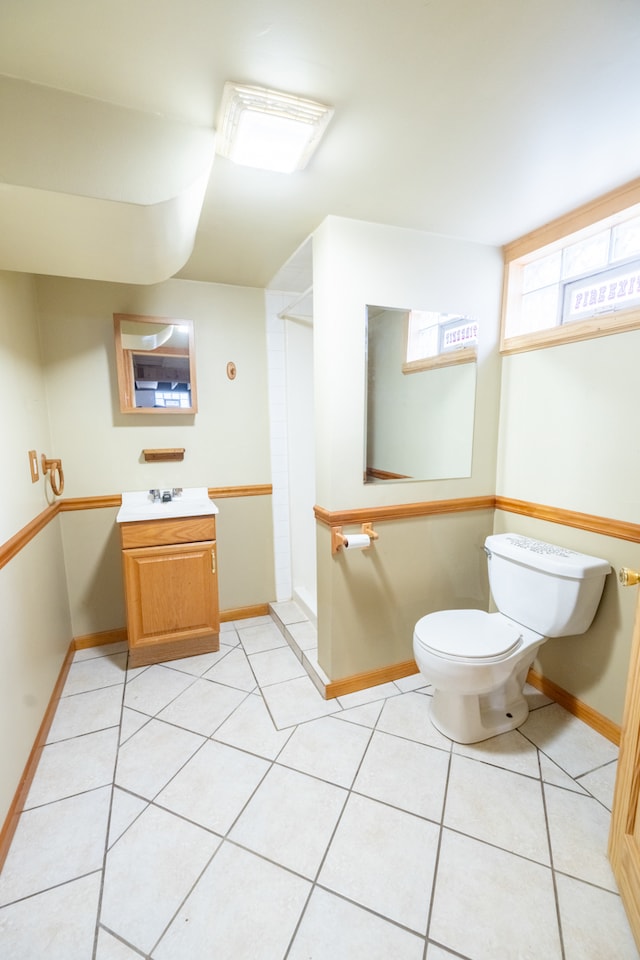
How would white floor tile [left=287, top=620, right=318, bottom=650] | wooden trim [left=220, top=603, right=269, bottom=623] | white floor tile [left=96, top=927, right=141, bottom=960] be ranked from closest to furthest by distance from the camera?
white floor tile [left=96, top=927, right=141, bottom=960] → white floor tile [left=287, top=620, right=318, bottom=650] → wooden trim [left=220, top=603, right=269, bottom=623]

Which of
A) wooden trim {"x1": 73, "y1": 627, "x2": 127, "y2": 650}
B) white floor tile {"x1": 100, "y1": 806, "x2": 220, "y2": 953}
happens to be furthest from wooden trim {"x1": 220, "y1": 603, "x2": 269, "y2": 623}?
white floor tile {"x1": 100, "y1": 806, "x2": 220, "y2": 953}

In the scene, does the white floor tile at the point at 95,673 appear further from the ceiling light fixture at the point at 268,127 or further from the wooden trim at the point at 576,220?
the wooden trim at the point at 576,220

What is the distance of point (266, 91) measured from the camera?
1012 millimetres

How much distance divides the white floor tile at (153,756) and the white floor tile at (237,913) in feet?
1.30

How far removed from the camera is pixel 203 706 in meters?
1.88

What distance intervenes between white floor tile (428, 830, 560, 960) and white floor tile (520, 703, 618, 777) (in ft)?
1.59

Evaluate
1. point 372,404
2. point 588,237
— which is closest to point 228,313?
point 372,404

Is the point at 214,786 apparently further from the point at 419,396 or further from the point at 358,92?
the point at 358,92

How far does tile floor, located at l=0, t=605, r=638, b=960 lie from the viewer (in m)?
1.03

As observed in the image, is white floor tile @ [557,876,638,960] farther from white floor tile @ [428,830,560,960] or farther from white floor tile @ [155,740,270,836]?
white floor tile @ [155,740,270,836]

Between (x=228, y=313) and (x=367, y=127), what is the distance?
147 centimetres

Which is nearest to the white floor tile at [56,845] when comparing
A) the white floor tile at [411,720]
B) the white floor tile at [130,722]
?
the white floor tile at [130,722]

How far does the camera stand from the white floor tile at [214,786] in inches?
53.2

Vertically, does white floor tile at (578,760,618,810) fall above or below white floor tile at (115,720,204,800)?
above
